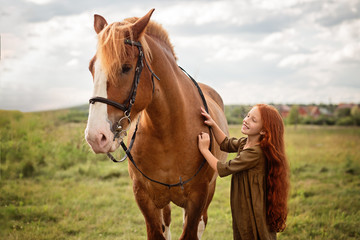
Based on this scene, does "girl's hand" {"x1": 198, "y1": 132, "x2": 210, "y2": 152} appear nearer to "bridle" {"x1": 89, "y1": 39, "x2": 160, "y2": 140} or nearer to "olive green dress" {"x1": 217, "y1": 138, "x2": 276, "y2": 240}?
"olive green dress" {"x1": 217, "y1": 138, "x2": 276, "y2": 240}

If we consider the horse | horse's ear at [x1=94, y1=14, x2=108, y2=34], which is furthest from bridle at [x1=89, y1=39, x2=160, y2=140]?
horse's ear at [x1=94, y1=14, x2=108, y2=34]

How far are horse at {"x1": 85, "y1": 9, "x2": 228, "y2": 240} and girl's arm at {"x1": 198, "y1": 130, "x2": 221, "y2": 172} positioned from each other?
2.5 inches

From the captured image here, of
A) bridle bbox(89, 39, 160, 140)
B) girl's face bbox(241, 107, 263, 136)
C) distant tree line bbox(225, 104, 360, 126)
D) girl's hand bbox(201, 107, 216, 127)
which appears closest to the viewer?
bridle bbox(89, 39, 160, 140)

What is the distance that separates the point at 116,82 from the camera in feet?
6.20

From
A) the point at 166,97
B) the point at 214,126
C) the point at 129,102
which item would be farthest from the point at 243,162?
the point at 129,102

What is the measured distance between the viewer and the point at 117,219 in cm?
507

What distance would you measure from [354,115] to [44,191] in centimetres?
1710

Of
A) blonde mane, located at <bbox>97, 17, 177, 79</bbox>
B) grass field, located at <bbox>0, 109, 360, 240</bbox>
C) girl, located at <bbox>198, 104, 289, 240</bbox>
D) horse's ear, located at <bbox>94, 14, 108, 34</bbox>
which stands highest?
horse's ear, located at <bbox>94, 14, 108, 34</bbox>

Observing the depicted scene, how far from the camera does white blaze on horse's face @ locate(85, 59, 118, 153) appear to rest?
1778 millimetres

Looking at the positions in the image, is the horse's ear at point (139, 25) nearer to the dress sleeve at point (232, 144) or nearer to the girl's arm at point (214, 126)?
the girl's arm at point (214, 126)

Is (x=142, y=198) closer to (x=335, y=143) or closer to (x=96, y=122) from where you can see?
(x=96, y=122)

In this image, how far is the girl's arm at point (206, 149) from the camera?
2.48 meters

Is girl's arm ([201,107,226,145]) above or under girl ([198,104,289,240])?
above

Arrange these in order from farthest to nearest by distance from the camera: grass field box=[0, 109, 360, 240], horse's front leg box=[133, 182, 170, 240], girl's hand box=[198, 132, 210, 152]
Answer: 1. grass field box=[0, 109, 360, 240]
2. horse's front leg box=[133, 182, 170, 240]
3. girl's hand box=[198, 132, 210, 152]
